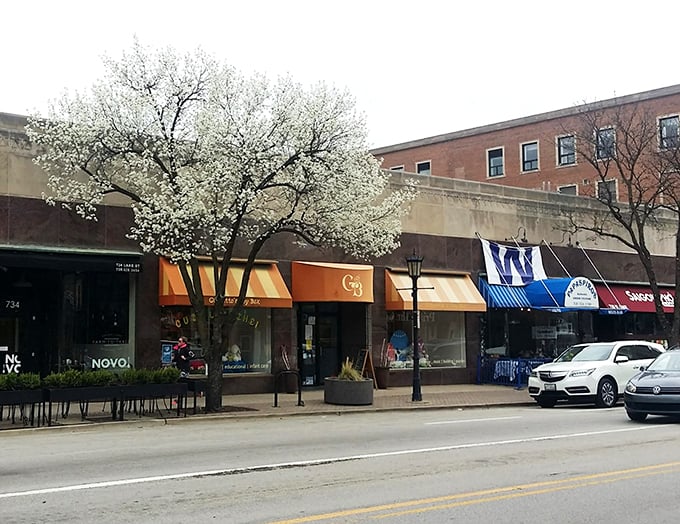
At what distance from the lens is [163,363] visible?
68.8 feet

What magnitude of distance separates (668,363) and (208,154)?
10.8m

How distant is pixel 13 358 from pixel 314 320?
905 cm

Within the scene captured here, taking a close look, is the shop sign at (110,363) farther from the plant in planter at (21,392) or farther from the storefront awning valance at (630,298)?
the storefront awning valance at (630,298)

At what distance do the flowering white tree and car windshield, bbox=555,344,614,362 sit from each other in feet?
24.2

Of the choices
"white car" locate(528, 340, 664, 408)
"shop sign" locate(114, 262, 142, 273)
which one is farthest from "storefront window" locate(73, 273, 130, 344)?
"white car" locate(528, 340, 664, 408)

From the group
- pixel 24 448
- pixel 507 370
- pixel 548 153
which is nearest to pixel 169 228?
pixel 24 448

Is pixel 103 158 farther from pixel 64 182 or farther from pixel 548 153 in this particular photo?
pixel 548 153

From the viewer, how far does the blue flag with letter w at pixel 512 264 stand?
92.2ft

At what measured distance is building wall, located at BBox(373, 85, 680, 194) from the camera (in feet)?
158

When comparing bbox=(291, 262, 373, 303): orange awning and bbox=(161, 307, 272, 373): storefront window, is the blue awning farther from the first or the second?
bbox=(161, 307, 272, 373): storefront window

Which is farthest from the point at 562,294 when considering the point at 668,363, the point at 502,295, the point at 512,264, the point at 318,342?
the point at 668,363

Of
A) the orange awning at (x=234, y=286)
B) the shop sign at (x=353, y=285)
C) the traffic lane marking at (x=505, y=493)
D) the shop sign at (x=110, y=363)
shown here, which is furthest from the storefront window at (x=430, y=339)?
the traffic lane marking at (x=505, y=493)

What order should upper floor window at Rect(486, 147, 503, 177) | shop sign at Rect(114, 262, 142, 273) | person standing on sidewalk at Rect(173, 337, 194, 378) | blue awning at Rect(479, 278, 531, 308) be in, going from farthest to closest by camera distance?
upper floor window at Rect(486, 147, 503, 177), blue awning at Rect(479, 278, 531, 308), shop sign at Rect(114, 262, 142, 273), person standing on sidewalk at Rect(173, 337, 194, 378)

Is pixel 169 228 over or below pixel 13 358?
over
